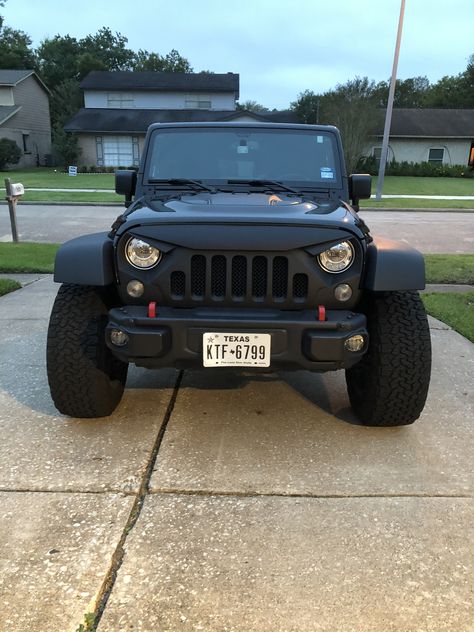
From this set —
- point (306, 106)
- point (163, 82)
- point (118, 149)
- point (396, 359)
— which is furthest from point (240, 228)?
point (306, 106)

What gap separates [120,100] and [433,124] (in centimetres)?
2237

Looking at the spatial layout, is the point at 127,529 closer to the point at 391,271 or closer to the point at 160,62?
the point at 391,271

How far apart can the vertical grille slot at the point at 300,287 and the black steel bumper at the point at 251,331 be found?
3.0 inches

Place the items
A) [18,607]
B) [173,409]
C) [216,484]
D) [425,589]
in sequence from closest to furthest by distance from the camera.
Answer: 1. [18,607]
2. [425,589]
3. [216,484]
4. [173,409]

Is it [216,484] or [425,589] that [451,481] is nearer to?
[425,589]

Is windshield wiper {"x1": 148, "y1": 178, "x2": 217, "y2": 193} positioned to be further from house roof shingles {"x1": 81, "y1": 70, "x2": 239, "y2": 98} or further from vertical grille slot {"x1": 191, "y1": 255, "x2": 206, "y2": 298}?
house roof shingles {"x1": 81, "y1": 70, "x2": 239, "y2": 98}

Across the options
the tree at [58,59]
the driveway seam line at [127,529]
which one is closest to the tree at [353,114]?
the driveway seam line at [127,529]

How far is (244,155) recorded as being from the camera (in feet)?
12.9

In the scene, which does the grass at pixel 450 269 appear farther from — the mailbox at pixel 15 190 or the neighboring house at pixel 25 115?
the neighboring house at pixel 25 115

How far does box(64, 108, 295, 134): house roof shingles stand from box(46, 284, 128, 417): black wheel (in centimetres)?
3262

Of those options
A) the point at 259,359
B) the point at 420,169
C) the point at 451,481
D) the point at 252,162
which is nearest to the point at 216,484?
the point at 259,359

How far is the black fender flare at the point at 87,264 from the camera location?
2861 millimetres

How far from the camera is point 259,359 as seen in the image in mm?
2771

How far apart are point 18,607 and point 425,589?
1.40 m
